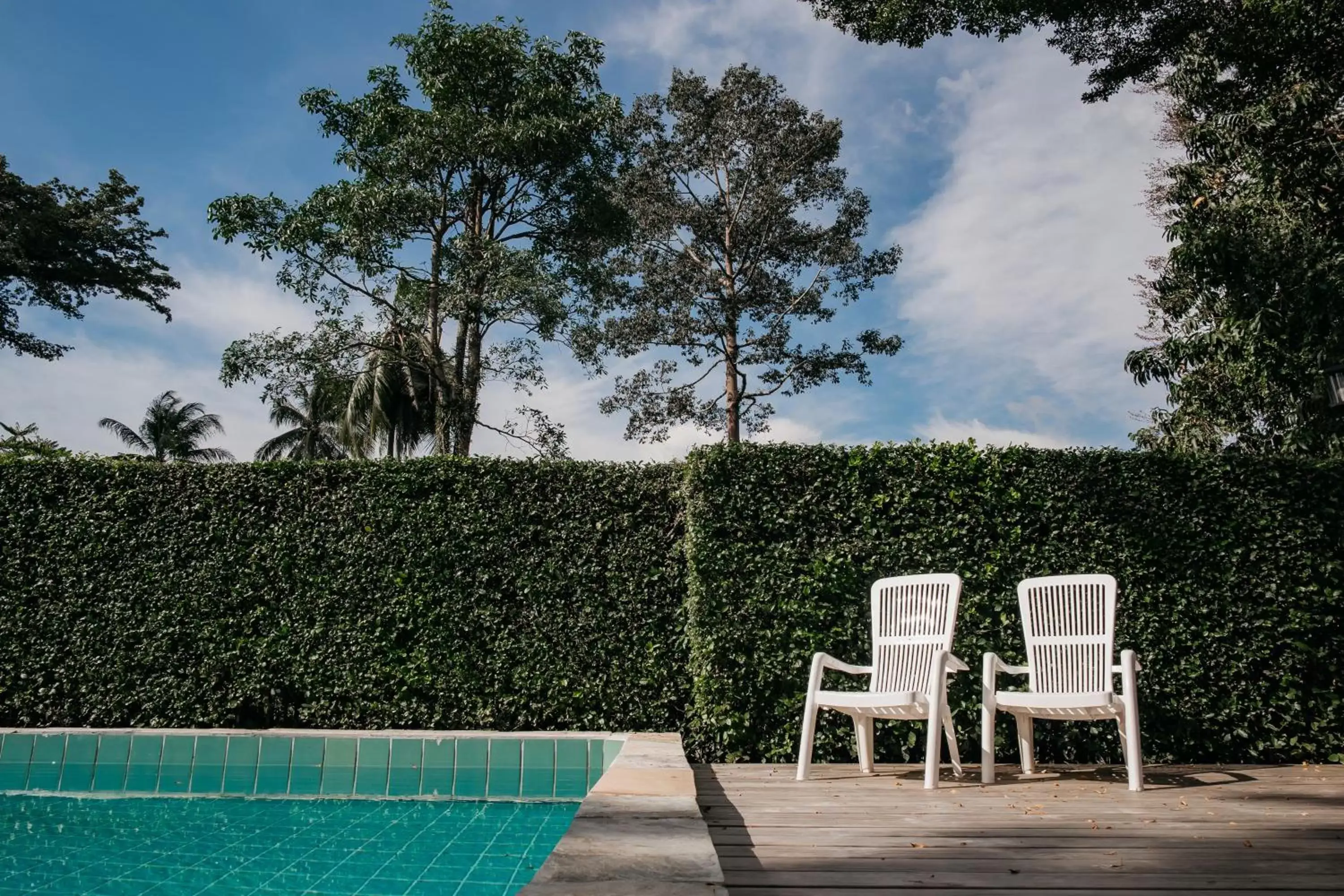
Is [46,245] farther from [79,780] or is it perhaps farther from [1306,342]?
[1306,342]

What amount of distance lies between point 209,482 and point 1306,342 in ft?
38.4

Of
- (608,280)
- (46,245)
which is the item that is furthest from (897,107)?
(46,245)

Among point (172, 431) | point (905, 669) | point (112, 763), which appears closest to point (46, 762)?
point (112, 763)

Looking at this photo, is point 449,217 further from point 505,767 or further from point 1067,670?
point 1067,670

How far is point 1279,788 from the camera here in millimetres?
4438

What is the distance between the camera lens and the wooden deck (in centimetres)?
243

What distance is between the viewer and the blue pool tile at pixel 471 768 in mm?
5945

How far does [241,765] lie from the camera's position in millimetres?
6117

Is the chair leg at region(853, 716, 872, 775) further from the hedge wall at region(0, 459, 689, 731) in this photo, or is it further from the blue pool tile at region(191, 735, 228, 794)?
the blue pool tile at region(191, 735, 228, 794)

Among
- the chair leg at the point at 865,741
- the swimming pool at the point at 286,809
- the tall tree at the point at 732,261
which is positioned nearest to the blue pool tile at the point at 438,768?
the swimming pool at the point at 286,809

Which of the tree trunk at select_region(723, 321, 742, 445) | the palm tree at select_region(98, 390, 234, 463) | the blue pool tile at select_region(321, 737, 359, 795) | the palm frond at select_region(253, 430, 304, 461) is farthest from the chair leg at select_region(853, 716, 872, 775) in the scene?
the palm tree at select_region(98, 390, 234, 463)

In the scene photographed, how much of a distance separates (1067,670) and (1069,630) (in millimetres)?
232

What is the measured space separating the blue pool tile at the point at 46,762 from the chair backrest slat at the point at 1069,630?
6.42 meters

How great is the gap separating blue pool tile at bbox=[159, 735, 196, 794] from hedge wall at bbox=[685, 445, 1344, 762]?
3416 mm
